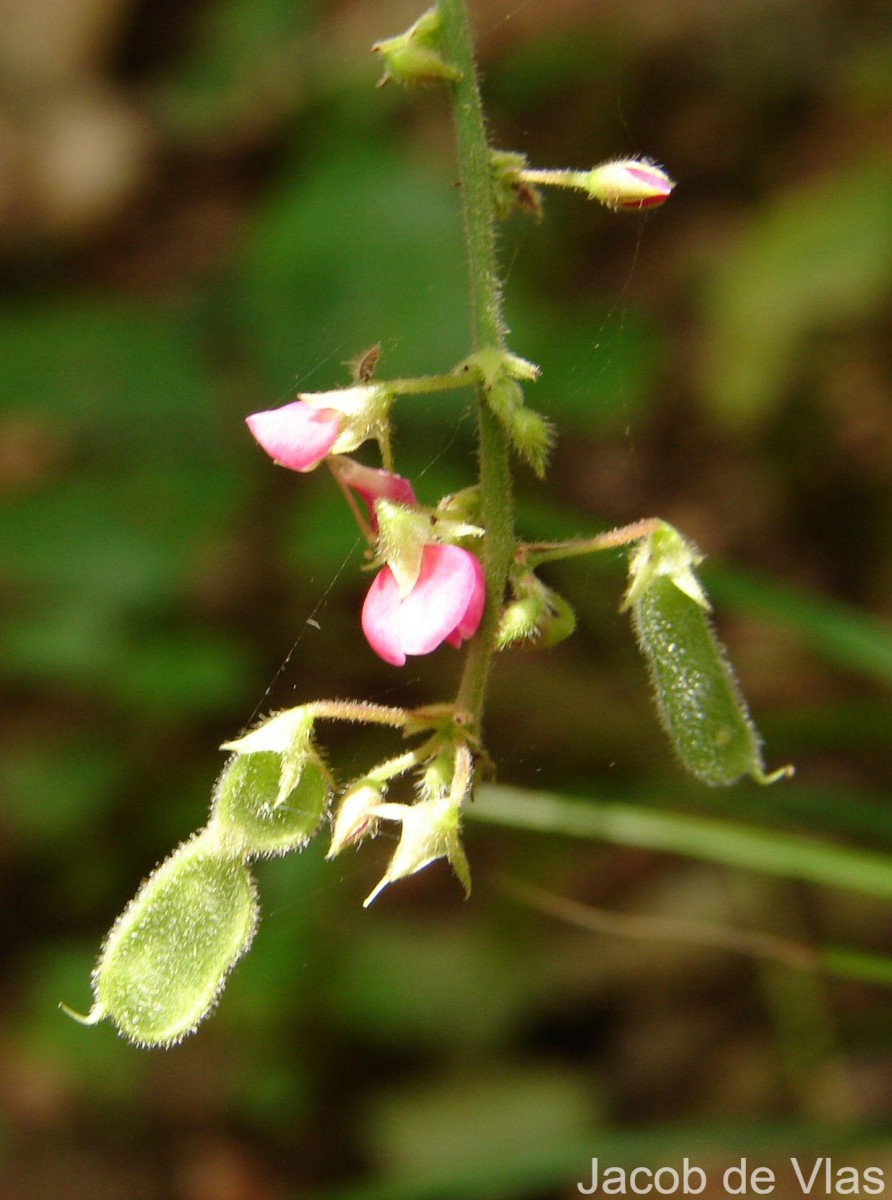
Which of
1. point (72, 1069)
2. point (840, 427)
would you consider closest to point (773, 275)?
point (840, 427)

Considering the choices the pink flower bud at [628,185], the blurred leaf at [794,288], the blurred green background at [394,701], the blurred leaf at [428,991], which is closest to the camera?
the pink flower bud at [628,185]

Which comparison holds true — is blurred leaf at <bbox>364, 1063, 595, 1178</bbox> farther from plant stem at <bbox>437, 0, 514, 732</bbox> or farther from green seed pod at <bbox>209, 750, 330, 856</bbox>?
plant stem at <bbox>437, 0, 514, 732</bbox>

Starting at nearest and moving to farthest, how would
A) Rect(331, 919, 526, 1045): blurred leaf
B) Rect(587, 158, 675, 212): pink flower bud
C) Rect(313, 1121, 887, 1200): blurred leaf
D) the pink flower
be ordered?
the pink flower
Rect(587, 158, 675, 212): pink flower bud
Rect(313, 1121, 887, 1200): blurred leaf
Rect(331, 919, 526, 1045): blurred leaf

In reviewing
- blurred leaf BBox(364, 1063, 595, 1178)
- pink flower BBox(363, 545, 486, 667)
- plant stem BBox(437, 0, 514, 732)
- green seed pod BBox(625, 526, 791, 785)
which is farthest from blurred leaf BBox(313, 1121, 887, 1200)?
pink flower BBox(363, 545, 486, 667)

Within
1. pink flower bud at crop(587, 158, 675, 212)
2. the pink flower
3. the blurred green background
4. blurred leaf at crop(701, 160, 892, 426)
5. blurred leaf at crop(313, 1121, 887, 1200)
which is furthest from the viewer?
blurred leaf at crop(701, 160, 892, 426)

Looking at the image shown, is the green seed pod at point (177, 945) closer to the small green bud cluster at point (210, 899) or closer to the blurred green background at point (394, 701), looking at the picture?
the small green bud cluster at point (210, 899)

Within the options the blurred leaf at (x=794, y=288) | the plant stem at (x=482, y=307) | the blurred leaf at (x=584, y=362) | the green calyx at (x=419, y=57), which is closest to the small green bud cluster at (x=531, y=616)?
the plant stem at (x=482, y=307)

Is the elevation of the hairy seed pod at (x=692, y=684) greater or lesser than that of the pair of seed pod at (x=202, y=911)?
greater
